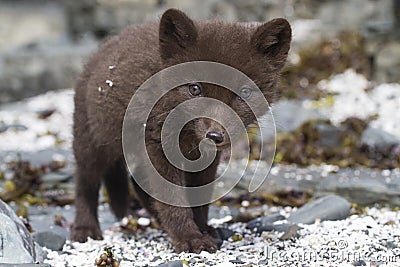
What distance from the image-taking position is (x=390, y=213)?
204 inches

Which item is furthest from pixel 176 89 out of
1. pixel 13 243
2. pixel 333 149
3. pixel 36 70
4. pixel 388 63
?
pixel 36 70

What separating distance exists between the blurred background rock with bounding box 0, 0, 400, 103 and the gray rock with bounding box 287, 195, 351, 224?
15.9 feet

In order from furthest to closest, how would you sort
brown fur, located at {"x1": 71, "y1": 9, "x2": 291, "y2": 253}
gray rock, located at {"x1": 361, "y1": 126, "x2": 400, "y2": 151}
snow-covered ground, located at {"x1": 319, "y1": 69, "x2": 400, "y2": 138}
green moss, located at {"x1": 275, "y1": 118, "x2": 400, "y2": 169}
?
snow-covered ground, located at {"x1": 319, "y1": 69, "x2": 400, "y2": 138}
gray rock, located at {"x1": 361, "y1": 126, "x2": 400, "y2": 151}
green moss, located at {"x1": 275, "y1": 118, "x2": 400, "y2": 169}
brown fur, located at {"x1": 71, "y1": 9, "x2": 291, "y2": 253}

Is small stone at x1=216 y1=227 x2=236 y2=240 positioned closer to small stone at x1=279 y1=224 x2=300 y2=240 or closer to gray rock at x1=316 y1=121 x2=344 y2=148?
small stone at x1=279 y1=224 x2=300 y2=240

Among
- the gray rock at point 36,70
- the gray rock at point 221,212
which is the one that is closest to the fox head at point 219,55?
the gray rock at point 221,212

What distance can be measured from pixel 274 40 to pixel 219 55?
1.22 ft

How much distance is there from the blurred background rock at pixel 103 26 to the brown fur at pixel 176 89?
4927 millimetres

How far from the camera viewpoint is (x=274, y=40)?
4.03m

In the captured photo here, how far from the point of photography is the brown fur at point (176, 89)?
3887 mm

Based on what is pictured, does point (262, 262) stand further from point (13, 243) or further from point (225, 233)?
point (13, 243)

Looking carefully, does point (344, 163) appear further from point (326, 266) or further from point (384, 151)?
point (326, 266)

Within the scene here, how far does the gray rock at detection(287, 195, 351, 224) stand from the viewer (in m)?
4.82

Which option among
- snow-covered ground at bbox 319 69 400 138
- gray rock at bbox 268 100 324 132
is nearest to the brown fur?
gray rock at bbox 268 100 324 132

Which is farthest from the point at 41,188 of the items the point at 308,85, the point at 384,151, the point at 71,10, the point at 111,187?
the point at 71,10
